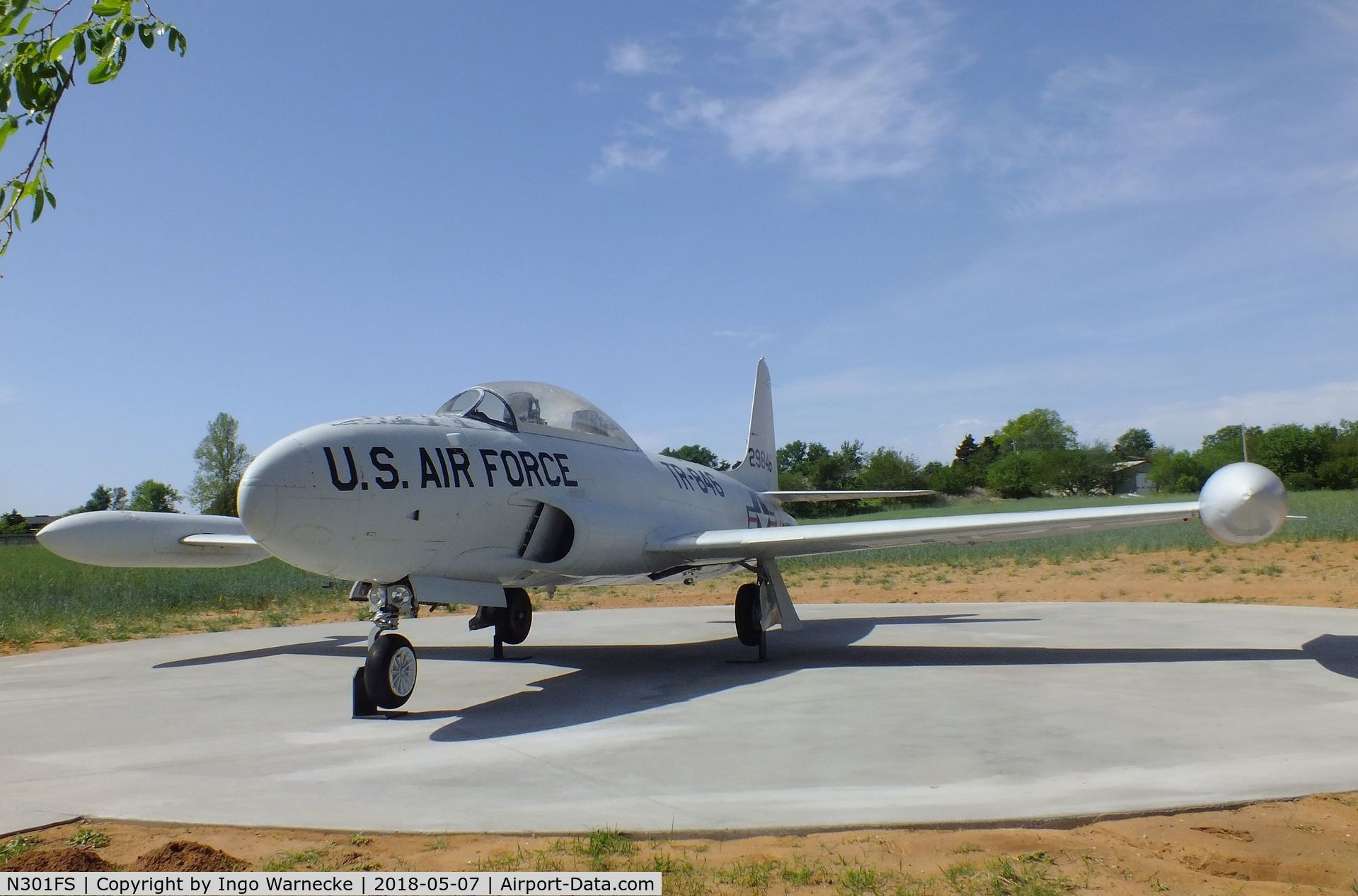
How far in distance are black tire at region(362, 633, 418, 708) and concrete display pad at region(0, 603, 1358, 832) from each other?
9.4 inches

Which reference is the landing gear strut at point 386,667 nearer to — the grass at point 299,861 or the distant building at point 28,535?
the grass at point 299,861

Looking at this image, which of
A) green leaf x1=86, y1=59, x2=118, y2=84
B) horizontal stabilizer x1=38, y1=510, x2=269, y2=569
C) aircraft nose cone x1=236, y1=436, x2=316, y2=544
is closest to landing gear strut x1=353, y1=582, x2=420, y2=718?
aircraft nose cone x1=236, y1=436, x2=316, y2=544

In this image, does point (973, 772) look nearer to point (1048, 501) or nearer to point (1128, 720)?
point (1128, 720)

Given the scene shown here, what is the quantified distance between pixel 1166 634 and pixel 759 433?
27.3 ft

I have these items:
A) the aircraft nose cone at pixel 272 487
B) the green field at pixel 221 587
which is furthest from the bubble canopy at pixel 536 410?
the green field at pixel 221 587

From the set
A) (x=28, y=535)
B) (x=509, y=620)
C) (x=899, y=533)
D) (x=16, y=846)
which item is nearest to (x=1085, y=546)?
(x=899, y=533)

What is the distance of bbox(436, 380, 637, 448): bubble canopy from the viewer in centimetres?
891

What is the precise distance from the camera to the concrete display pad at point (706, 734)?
455 cm

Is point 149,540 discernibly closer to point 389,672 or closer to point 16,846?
point 389,672

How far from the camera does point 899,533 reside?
9.91 metres

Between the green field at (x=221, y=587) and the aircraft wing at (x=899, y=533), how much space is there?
4.91m

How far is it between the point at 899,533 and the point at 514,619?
508 cm

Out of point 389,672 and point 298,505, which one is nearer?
point 298,505

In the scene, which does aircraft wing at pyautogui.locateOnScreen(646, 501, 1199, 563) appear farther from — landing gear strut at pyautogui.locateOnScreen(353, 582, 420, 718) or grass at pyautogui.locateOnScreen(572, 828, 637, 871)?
grass at pyautogui.locateOnScreen(572, 828, 637, 871)
